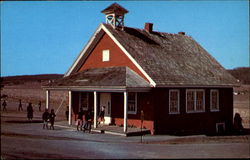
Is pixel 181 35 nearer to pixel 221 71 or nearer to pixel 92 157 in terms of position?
pixel 221 71

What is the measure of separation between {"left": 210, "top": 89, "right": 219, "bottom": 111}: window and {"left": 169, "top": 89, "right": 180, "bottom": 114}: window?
3869mm

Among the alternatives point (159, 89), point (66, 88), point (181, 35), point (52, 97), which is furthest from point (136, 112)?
point (52, 97)

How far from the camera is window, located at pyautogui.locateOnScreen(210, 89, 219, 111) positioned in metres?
26.6

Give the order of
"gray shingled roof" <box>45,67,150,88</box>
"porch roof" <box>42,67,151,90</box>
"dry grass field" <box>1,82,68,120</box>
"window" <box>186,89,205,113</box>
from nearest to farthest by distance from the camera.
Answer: "porch roof" <box>42,67,151,90</box>
"gray shingled roof" <box>45,67,150,88</box>
"window" <box>186,89,205,113</box>
"dry grass field" <box>1,82,68,120</box>

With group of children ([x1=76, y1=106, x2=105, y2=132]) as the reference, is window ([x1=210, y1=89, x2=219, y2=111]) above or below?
above

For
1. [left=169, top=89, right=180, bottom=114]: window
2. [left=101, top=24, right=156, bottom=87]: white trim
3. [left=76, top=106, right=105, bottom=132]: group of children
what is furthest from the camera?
[left=169, top=89, right=180, bottom=114]: window

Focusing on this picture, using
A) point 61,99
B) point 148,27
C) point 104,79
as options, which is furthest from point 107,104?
point 61,99

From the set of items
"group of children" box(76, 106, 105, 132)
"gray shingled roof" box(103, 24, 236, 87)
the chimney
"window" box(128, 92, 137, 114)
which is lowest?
"group of children" box(76, 106, 105, 132)

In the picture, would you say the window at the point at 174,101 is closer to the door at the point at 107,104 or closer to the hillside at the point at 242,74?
the door at the point at 107,104

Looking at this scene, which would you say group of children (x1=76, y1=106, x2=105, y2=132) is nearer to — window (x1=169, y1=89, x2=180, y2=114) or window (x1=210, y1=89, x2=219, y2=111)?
window (x1=169, y1=89, x2=180, y2=114)

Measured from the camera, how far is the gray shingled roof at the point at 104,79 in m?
21.4

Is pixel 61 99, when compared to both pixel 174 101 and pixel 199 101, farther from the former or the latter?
pixel 174 101

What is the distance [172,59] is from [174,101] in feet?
12.7

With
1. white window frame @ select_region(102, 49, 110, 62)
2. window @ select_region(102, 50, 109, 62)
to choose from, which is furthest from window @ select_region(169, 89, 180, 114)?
window @ select_region(102, 50, 109, 62)
